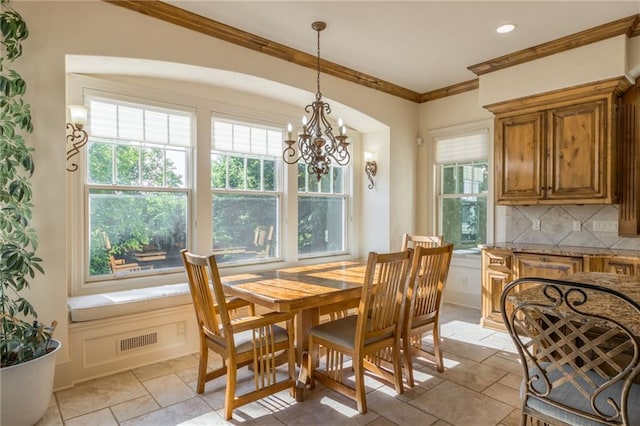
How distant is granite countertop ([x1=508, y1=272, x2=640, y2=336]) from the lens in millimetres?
1423

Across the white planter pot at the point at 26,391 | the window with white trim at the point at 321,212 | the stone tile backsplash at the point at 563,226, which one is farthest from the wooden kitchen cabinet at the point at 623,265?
the white planter pot at the point at 26,391

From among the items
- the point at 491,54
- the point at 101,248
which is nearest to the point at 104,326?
the point at 101,248

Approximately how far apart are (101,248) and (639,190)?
195 inches

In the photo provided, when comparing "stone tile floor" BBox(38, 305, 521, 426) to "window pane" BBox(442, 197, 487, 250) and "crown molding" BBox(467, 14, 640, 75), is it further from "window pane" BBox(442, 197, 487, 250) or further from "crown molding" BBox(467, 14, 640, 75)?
"crown molding" BBox(467, 14, 640, 75)

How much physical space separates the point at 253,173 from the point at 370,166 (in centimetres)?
171

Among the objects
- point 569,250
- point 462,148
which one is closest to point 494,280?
point 569,250

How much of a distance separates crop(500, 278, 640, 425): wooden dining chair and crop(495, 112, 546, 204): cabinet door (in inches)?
99.5

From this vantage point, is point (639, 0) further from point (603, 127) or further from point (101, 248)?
point (101, 248)

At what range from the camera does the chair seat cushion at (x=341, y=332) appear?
244 cm

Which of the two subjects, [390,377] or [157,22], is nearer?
[390,377]

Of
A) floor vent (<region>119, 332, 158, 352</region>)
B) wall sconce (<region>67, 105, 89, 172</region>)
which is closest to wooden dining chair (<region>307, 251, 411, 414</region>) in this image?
floor vent (<region>119, 332, 158, 352</region>)

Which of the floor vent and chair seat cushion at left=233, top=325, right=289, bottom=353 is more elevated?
chair seat cushion at left=233, top=325, right=289, bottom=353

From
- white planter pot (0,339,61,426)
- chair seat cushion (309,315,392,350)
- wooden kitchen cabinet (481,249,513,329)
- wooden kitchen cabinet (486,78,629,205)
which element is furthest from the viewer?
wooden kitchen cabinet (481,249,513,329)

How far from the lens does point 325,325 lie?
105 inches
